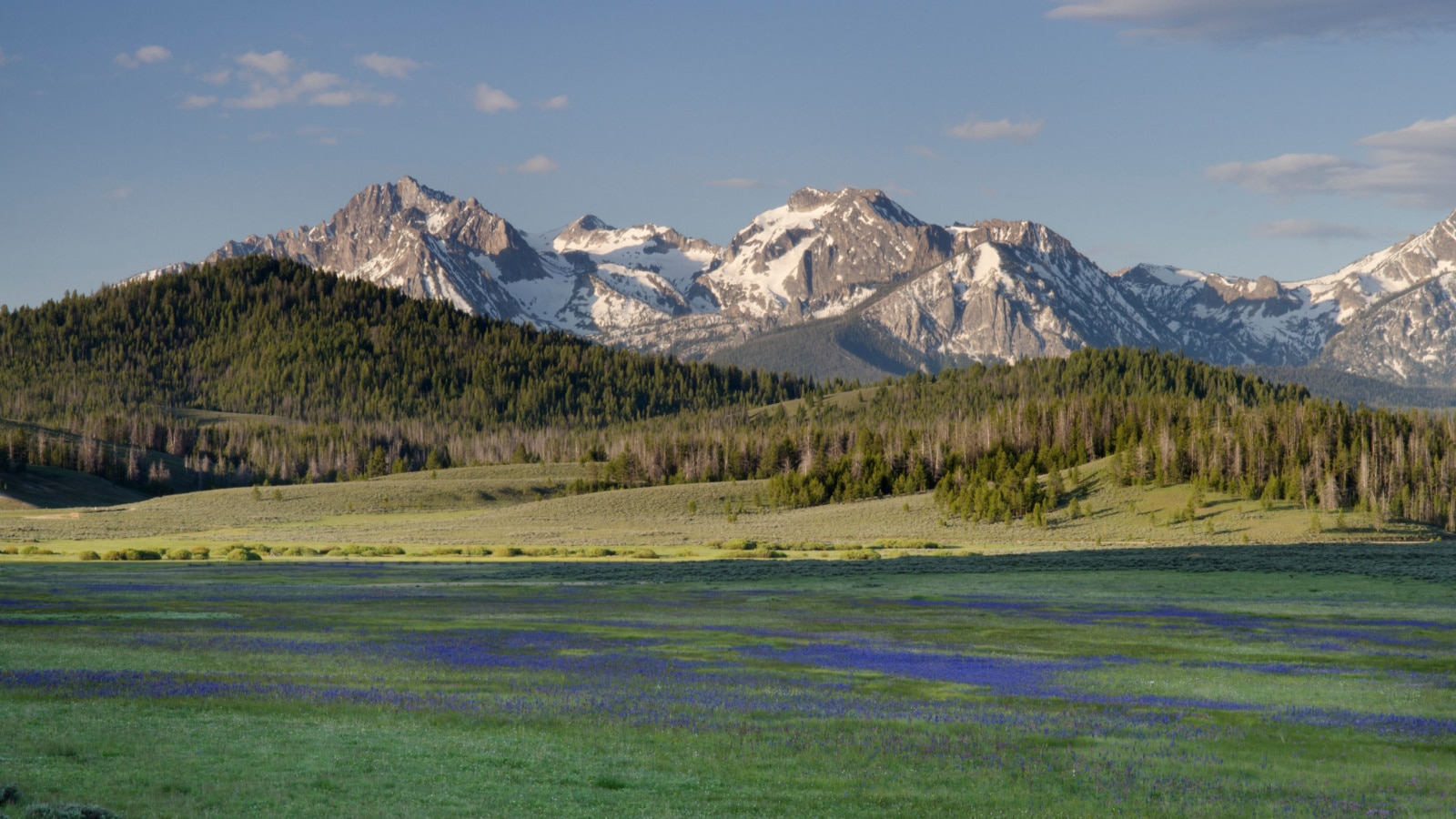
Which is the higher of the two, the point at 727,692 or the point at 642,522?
the point at 642,522

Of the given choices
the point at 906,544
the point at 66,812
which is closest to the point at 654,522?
the point at 906,544

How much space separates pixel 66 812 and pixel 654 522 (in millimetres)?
129288

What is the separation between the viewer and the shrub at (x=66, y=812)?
1612 centimetres

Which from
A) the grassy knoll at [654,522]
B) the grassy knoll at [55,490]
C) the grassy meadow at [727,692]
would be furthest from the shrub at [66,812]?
the grassy knoll at [55,490]

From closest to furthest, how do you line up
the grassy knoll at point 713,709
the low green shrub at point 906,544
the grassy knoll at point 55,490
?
the grassy knoll at point 713,709 < the low green shrub at point 906,544 < the grassy knoll at point 55,490

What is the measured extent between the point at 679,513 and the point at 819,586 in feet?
304

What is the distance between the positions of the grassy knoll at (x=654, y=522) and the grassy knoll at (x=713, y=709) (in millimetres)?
46997

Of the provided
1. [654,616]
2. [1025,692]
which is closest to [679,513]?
[654,616]

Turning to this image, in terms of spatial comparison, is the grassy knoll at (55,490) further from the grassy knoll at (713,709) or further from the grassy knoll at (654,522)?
the grassy knoll at (713,709)

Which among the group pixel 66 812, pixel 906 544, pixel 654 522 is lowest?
pixel 66 812

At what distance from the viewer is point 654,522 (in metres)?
145

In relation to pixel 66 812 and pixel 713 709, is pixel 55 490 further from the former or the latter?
pixel 66 812

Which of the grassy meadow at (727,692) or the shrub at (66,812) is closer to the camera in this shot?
the shrub at (66,812)

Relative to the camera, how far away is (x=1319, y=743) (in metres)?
23.4
